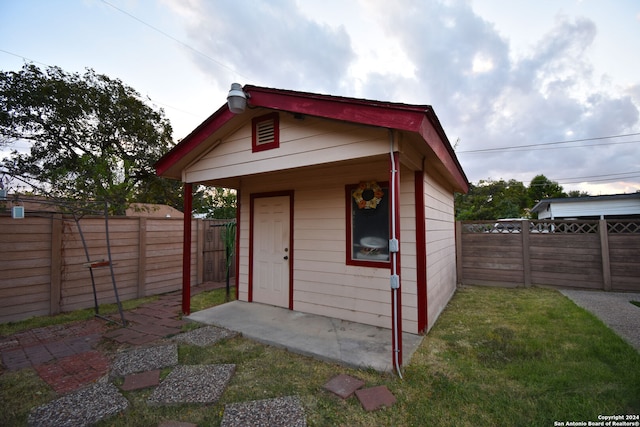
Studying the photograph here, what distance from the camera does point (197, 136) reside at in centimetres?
394

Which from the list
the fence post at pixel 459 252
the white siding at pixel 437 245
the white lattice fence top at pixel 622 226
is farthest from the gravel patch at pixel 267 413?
the white lattice fence top at pixel 622 226

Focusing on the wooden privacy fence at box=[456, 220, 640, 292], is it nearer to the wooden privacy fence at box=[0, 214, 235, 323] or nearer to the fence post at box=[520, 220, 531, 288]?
the fence post at box=[520, 220, 531, 288]

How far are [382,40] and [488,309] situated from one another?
6417 millimetres

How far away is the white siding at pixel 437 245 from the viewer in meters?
3.78

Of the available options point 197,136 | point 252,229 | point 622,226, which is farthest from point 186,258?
point 622,226

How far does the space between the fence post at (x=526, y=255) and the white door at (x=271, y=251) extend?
538 cm

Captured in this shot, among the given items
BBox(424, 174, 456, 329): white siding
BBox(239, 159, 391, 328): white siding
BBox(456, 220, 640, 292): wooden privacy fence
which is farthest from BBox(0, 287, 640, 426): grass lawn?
BBox(456, 220, 640, 292): wooden privacy fence

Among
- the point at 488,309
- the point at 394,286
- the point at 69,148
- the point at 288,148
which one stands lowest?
the point at 488,309

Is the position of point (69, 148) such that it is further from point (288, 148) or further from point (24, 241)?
point (288, 148)

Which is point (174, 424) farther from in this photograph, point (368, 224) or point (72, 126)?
point (72, 126)

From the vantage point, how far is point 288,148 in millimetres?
3361

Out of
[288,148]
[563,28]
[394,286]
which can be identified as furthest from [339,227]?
[563,28]

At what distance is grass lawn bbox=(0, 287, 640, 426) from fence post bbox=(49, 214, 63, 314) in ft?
7.28

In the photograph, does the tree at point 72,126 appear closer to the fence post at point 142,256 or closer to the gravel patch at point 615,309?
the fence post at point 142,256
